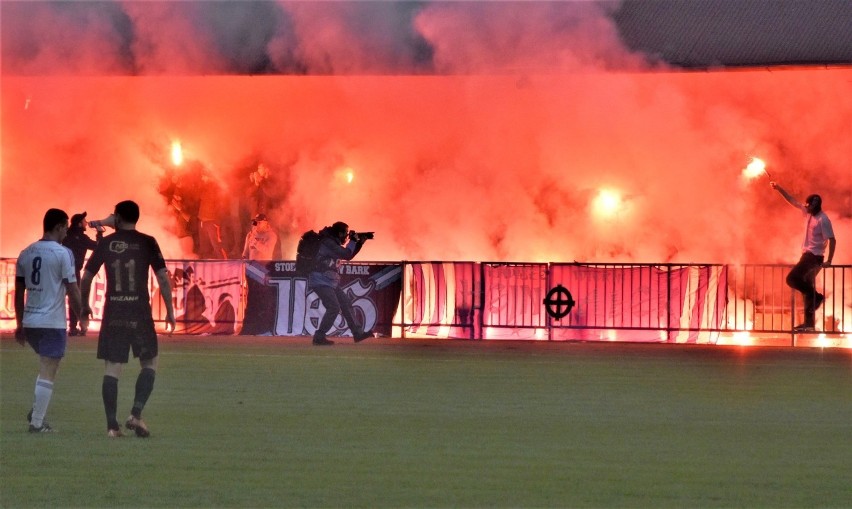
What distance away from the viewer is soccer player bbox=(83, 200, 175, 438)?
33.2 feet

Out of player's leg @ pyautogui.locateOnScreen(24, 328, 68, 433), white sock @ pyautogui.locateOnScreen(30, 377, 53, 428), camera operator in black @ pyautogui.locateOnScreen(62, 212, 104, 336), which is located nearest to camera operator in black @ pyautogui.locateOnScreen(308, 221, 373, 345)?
camera operator in black @ pyautogui.locateOnScreen(62, 212, 104, 336)

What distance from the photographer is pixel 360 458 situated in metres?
9.20

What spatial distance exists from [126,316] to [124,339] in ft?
0.58

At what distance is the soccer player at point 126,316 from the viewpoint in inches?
399

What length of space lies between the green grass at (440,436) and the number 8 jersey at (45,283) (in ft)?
2.87

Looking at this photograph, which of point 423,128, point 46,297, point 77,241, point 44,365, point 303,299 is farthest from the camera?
point 423,128

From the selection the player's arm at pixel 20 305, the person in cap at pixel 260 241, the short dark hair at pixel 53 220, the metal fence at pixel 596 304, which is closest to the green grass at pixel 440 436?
the player's arm at pixel 20 305

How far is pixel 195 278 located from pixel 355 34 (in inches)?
205

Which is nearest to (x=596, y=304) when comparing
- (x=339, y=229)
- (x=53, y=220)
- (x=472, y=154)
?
(x=339, y=229)

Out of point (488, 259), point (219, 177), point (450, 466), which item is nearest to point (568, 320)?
point (488, 259)

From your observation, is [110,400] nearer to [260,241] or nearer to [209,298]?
[209,298]

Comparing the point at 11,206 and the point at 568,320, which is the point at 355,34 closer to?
the point at 568,320

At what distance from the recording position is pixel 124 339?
1015 centimetres

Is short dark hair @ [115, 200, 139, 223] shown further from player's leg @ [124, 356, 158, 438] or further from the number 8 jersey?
player's leg @ [124, 356, 158, 438]
